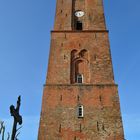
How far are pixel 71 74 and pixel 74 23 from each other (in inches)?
244

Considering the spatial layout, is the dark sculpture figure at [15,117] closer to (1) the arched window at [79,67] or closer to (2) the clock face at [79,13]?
→ (1) the arched window at [79,67]

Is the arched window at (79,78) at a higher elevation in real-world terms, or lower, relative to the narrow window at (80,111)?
higher

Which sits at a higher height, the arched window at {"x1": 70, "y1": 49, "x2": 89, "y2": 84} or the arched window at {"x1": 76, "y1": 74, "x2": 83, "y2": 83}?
the arched window at {"x1": 70, "y1": 49, "x2": 89, "y2": 84}

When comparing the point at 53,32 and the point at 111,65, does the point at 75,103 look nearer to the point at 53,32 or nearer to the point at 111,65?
the point at 111,65

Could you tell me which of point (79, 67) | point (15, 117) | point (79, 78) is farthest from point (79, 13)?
point (15, 117)

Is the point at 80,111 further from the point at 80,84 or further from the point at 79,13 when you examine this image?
the point at 79,13

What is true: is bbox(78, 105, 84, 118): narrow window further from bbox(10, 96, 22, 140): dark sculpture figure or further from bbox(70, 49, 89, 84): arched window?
bbox(10, 96, 22, 140): dark sculpture figure

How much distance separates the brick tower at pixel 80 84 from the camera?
54.6 feet

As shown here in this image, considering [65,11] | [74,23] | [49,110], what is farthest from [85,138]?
[65,11]

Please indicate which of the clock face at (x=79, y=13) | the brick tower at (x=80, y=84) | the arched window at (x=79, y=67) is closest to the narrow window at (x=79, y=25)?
the brick tower at (x=80, y=84)

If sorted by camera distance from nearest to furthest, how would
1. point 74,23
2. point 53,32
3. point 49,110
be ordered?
point 49,110 → point 53,32 → point 74,23

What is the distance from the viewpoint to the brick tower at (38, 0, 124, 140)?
656 inches

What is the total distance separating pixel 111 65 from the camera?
20016mm

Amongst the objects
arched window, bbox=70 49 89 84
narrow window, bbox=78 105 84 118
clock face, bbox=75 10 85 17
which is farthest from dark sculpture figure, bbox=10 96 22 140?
clock face, bbox=75 10 85 17
